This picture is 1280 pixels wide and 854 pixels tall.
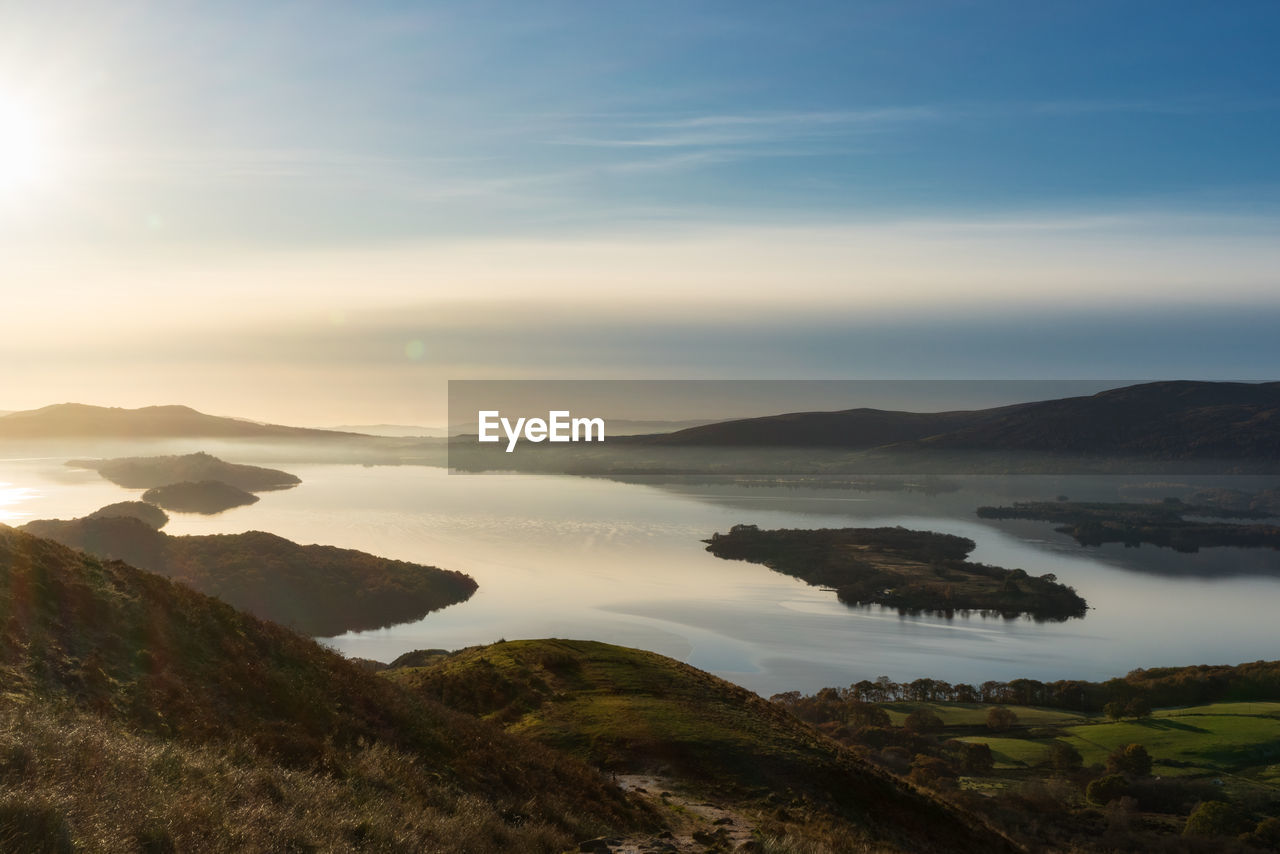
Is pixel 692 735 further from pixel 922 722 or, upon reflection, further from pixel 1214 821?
pixel 922 722

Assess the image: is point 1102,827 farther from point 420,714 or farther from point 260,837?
point 260,837

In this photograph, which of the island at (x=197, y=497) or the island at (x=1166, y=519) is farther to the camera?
the island at (x=197, y=497)

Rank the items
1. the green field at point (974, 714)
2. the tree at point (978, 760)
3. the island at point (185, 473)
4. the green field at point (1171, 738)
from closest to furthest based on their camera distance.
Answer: the tree at point (978, 760), the green field at point (1171, 738), the green field at point (974, 714), the island at point (185, 473)

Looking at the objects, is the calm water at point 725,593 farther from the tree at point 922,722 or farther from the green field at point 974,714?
the tree at point 922,722

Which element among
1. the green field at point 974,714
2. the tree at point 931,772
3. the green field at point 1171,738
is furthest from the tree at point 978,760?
the green field at point 974,714

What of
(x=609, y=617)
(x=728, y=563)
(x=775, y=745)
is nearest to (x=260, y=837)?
(x=775, y=745)

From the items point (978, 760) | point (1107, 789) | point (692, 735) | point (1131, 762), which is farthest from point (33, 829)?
point (1131, 762)
